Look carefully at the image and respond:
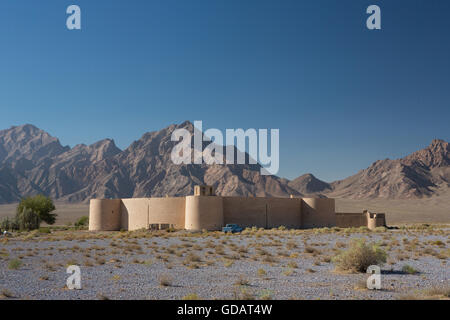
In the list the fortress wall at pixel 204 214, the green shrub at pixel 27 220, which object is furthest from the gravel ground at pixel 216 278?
the green shrub at pixel 27 220

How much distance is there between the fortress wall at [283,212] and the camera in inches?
2042

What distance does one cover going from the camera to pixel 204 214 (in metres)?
46.8

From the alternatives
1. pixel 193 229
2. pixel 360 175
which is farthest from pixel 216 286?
pixel 360 175

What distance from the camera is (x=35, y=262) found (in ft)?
66.5

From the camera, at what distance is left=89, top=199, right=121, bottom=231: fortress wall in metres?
54.0

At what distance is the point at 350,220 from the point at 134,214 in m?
29.8

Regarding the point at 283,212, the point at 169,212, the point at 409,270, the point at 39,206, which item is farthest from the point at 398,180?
the point at 409,270

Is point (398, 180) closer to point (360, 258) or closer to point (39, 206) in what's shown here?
point (39, 206)

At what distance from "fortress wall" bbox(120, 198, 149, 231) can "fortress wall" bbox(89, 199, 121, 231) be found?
0.82 m

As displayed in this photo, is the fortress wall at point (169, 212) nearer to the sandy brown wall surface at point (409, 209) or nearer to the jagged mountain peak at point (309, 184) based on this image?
the sandy brown wall surface at point (409, 209)

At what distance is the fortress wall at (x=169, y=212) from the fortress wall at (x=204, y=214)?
2.01 metres

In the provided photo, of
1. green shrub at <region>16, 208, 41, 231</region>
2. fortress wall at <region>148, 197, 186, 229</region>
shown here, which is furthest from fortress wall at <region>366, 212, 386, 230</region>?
green shrub at <region>16, 208, 41, 231</region>

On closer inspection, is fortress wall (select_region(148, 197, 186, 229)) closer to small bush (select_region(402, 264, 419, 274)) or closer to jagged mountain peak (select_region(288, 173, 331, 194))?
small bush (select_region(402, 264, 419, 274))
